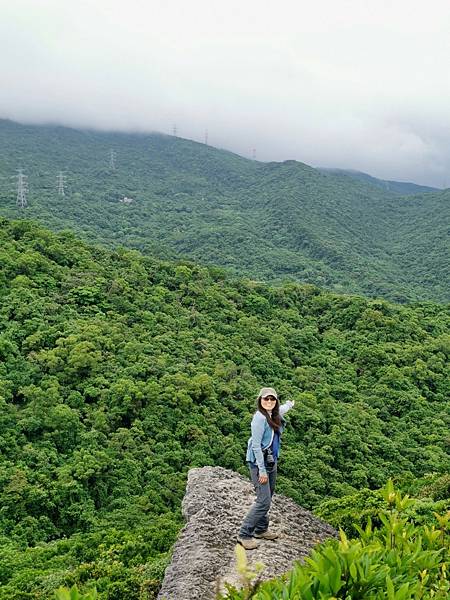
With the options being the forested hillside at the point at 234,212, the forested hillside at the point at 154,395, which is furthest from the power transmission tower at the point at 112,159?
the forested hillside at the point at 154,395

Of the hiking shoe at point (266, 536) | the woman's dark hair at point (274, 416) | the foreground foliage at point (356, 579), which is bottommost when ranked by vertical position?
the hiking shoe at point (266, 536)

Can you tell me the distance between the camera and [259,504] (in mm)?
5719

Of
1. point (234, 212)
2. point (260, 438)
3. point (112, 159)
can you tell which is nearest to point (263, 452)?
point (260, 438)

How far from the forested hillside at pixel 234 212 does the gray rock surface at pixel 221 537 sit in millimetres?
36837

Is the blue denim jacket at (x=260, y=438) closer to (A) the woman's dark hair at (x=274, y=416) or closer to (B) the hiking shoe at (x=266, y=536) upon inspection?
(A) the woman's dark hair at (x=274, y=416)

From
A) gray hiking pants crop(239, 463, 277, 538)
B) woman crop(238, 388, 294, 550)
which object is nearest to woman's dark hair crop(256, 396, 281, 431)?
woman crop(238, 388, 294, 550)

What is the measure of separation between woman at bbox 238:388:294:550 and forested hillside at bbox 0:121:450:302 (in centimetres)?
3836

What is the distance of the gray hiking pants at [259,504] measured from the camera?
5.70 m

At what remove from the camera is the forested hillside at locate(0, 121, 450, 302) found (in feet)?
174

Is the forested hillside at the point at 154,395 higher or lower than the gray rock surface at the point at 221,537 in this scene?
lower

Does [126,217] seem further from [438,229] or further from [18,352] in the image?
[18,352]

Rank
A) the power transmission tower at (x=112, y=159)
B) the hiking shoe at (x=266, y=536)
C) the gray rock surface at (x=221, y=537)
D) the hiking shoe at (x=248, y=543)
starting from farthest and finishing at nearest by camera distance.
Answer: the power transmission tower at (x=112, y=159) < the hiking shoe at (x=266, y=536) < the hiking shoe at (x=248, y=543) < the gray rock surface at (x=221, y=537)

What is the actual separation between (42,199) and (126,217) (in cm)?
980

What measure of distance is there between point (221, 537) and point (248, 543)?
1.42 feet
